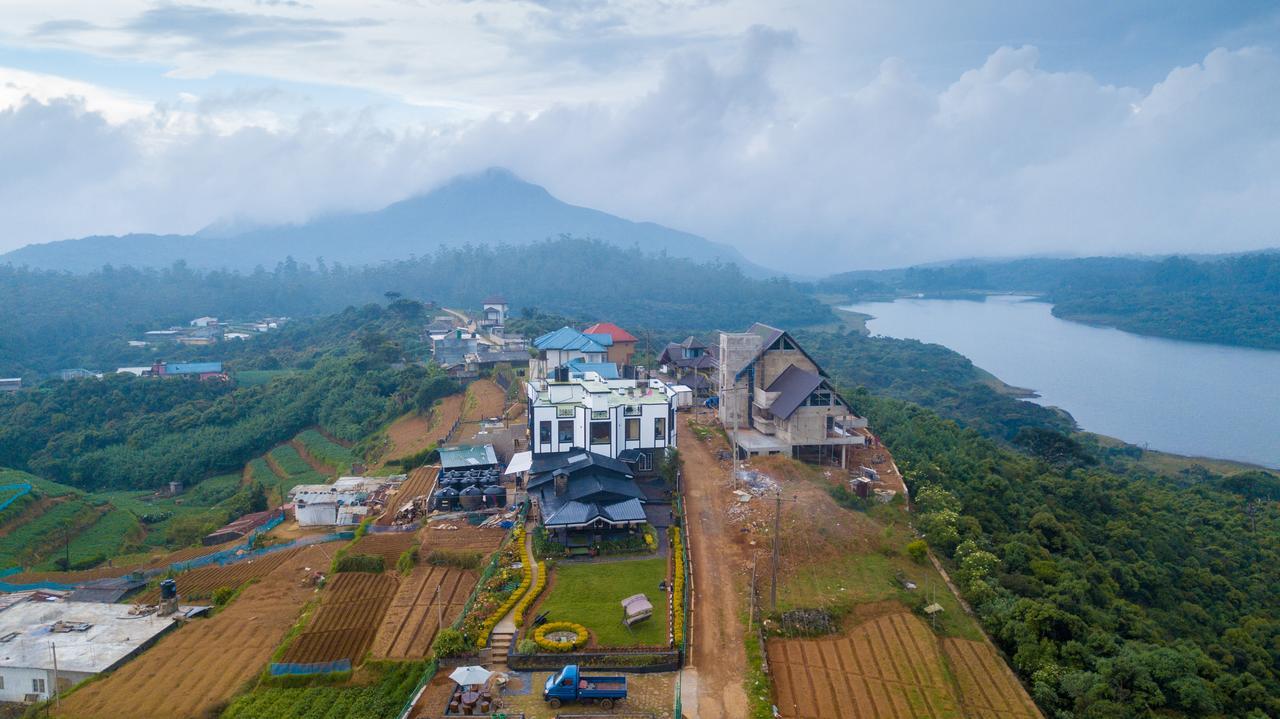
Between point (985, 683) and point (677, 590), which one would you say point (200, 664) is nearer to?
point (677, 590)

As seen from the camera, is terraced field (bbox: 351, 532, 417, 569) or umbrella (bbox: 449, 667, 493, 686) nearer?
umbrella (bbox: 449, 667, 493, 686)

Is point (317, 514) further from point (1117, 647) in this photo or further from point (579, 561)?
point (1117, 647)

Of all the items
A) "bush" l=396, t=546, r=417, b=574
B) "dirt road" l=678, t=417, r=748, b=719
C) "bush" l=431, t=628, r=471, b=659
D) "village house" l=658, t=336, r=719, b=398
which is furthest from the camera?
"village house" l=658, t=336, r=719, b=398

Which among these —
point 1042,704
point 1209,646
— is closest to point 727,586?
point 1042,704

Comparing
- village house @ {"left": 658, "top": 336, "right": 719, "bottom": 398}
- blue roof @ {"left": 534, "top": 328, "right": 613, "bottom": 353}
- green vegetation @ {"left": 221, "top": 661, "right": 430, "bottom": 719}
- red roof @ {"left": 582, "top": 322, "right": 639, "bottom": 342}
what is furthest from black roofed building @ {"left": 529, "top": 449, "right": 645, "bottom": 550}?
red roof @ {"left": 582, "top": 322, "right": 639, "bottom": 342}

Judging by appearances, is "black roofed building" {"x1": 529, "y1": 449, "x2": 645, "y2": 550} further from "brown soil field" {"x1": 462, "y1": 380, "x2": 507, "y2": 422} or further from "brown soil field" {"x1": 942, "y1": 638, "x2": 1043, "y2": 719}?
"brown soil field" {"x1": 462, "y1": 380, "x2": 507, "y2": 422}

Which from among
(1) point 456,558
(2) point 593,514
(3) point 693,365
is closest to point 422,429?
(3) point 693,365
